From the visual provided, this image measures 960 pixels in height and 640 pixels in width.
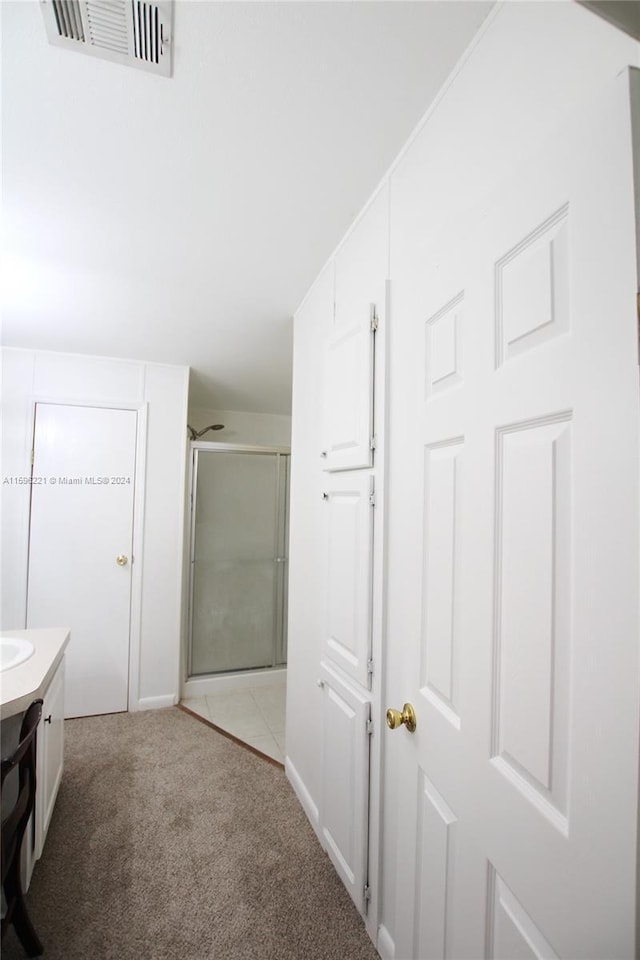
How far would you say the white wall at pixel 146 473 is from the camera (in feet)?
9.10

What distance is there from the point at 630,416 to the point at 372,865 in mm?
1531

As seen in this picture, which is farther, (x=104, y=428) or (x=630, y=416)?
(x=104, y=428)

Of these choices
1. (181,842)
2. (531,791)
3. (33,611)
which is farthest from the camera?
(33,611)

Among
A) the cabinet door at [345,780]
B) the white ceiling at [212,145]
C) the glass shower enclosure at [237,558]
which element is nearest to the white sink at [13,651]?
the cabinet door at [345,780]

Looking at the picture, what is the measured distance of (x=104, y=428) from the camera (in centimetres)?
296

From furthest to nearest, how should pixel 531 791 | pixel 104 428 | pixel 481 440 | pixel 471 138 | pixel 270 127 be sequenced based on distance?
1. pixel 104 428
2. pixel 270 127
3. pixel 471 138
4. pixel 481 440
5. pixel 531 791

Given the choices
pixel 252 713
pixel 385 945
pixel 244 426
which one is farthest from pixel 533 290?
pixel 244 426

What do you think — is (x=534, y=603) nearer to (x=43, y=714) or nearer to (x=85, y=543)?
(x=43, y=714)

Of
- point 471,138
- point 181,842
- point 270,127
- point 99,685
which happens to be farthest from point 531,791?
point 99,685

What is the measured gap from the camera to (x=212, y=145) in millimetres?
1190

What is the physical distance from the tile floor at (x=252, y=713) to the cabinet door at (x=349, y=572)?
1.36 metres

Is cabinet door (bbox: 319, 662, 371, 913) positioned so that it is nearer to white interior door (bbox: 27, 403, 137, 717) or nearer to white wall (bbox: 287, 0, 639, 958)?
white wall (bbox: 287, 0, 639, 958)

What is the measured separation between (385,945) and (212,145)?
239 centimetres

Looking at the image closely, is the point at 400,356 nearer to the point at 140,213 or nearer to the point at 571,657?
the point at 571,657
